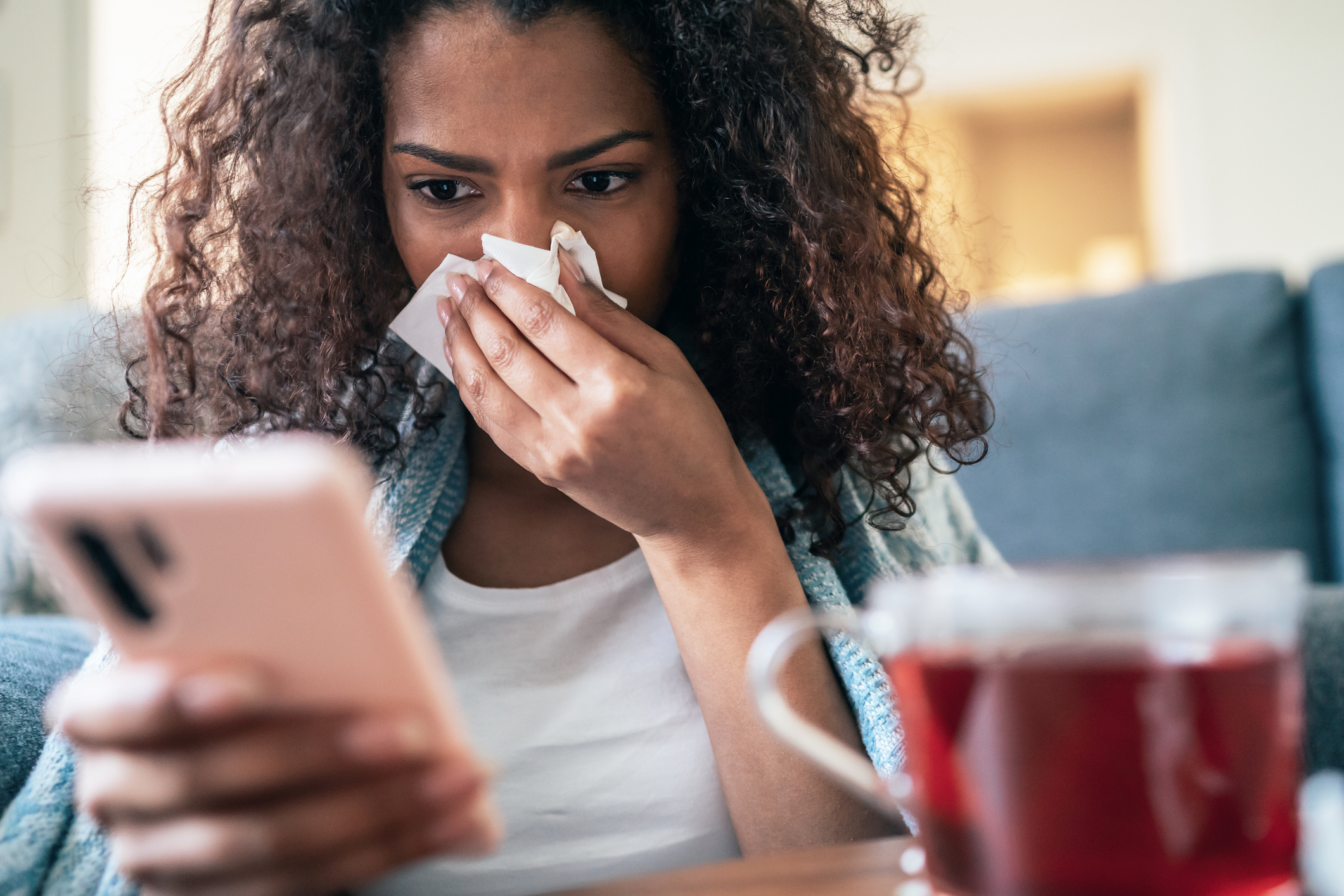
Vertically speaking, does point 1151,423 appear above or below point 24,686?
above

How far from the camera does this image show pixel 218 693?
35 cm

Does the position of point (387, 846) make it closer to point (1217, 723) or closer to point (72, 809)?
point (1217, 723)

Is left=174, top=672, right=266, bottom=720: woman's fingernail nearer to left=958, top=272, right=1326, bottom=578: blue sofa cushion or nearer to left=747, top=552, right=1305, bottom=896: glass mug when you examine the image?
left=747, top=552, right=1305, bottom=896: glass mug

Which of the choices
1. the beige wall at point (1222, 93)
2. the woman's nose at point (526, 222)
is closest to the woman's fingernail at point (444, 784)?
the woman's nose at point (526, 222)

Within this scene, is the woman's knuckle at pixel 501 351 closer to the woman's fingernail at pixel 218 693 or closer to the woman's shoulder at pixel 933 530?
the woman's shoulder at pixel 933 530

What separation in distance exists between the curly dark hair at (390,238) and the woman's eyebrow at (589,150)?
0.31 feet

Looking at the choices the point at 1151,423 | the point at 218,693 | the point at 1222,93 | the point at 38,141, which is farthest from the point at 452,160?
the point at 1222,93

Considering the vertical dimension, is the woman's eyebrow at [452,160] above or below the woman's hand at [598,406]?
above

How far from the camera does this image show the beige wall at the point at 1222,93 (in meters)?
3.70

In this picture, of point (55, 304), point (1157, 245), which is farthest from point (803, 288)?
point (1157, 245)

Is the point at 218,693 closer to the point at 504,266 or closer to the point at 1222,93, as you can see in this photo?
the point at 504,266

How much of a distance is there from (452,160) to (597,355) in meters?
0.21

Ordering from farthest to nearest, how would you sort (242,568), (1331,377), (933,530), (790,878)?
(1331,377)
(933,530)
(790,878)
(242,568)

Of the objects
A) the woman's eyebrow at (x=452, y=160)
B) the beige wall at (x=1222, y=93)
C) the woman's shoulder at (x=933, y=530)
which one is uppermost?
the beige wall at (x=1222, y=93)
